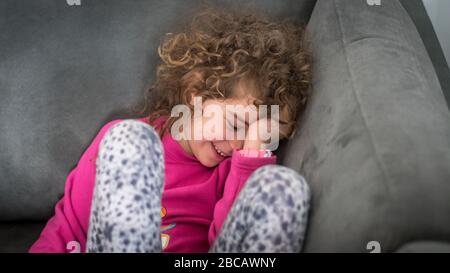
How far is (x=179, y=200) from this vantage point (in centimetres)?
96

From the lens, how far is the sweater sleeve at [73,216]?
2.98 ft

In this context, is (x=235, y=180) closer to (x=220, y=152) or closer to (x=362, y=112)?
(x=220, y=152)

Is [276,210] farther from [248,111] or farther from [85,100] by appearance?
[85,100]

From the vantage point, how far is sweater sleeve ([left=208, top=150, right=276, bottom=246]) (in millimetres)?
879

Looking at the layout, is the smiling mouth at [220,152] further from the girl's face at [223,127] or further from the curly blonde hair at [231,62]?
the curly blonde hair at [231,62]

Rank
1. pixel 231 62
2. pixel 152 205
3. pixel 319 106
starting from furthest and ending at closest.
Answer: pixel 231 62, pixel 319 106, pixel 152 205

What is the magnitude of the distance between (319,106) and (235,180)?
0.67ft

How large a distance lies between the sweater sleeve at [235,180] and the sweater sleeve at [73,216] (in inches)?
9.8

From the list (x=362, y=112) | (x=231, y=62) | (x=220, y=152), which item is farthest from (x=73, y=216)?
(x=362, y=112)

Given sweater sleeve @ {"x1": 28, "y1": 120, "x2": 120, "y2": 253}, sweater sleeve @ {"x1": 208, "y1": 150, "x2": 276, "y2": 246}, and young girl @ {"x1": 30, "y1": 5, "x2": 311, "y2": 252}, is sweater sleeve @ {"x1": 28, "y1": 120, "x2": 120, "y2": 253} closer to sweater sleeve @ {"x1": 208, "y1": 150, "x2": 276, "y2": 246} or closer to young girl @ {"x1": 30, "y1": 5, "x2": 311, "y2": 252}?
young girl @ {"x1": 30, "y1": 5, "x2": 311, "y2": 252}

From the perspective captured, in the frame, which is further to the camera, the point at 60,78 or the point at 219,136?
the point at 60,78

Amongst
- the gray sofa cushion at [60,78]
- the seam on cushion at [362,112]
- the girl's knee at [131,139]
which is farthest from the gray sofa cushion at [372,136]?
the gray sofa cushion at [60,78]

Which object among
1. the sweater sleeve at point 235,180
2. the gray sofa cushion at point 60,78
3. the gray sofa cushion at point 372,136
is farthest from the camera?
the gray sofa cushion at point 60,78

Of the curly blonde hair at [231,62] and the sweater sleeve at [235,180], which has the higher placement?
the curly blonde hair at [231,62]
